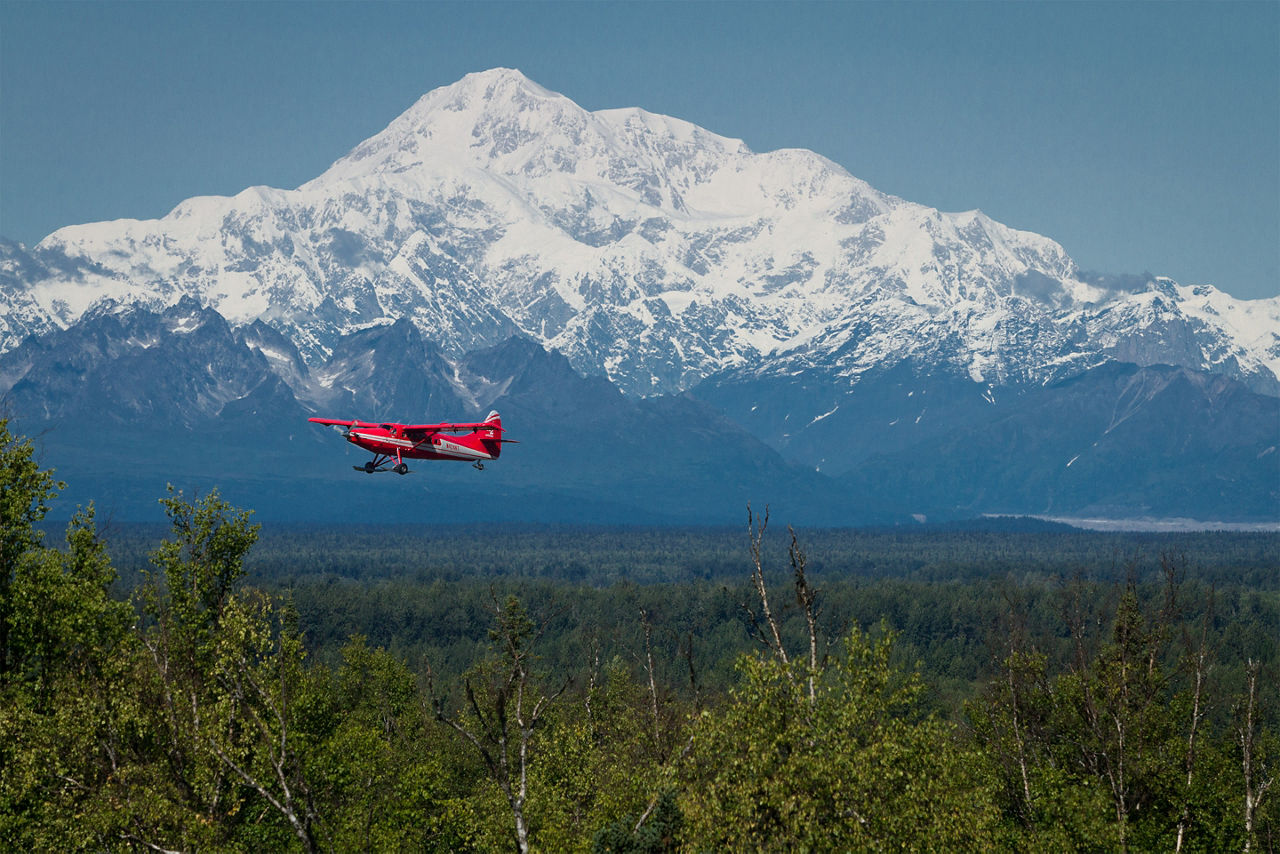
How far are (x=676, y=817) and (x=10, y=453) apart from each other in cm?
3045

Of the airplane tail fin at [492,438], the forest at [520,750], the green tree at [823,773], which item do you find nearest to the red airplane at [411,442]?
the airplane tail fin at [492,438]

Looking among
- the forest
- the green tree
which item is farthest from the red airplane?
the green tree

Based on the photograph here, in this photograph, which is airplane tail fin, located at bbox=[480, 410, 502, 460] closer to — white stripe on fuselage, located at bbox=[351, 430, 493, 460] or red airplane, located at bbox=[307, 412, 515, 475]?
red airplane, located at bbox=[307, 412, 515, 475]

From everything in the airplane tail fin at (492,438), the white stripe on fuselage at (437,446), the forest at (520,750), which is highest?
the airplane tail fin at (492,438)

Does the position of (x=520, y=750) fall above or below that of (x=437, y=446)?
below

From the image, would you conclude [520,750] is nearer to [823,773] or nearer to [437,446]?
[823,773]

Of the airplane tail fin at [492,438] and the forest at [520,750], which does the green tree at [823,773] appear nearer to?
the forest at [520,750]

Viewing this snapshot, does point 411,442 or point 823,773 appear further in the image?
point 411,442

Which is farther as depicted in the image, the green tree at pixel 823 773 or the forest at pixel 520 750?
the forest at pixel 520 750

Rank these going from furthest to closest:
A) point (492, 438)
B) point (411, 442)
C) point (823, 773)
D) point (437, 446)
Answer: point (492, 438) < point (437, 446) < point (411, 442) < point (823, 773)

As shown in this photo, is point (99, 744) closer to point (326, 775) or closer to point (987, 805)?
point (326, 775)

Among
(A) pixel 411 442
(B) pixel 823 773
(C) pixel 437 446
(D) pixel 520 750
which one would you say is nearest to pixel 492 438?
(C) pixel 437 446

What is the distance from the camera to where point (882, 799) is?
1716 inches

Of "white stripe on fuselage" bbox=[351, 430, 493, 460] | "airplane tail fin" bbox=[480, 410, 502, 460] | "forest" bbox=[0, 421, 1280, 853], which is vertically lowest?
"forest" bbox=[0, 421, 1280, 853]
